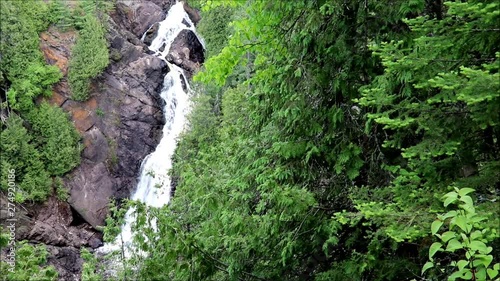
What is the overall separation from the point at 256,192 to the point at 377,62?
1.96 m

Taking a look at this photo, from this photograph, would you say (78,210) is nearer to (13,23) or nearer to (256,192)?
(13,23)

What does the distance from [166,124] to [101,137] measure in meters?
4.01

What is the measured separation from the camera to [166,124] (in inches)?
1062

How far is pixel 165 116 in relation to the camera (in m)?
27.2

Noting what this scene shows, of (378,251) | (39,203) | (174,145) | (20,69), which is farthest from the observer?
(174,145)

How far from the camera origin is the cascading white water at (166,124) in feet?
76.0

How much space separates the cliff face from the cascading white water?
52cm

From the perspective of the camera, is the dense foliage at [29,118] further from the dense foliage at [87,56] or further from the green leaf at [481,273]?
the green leaf at [481,273]

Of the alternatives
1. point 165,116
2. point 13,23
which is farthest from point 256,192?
point 13,23

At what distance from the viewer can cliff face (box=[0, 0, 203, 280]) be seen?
21.2m

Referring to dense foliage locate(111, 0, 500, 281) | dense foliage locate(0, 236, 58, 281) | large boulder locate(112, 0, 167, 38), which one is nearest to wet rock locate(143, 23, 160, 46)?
large boulder locate(112, 0, 167, 38)

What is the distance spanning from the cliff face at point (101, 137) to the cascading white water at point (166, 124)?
52cm

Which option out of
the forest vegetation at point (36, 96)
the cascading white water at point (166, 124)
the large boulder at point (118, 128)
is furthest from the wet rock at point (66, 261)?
the forest vegetation at point (36, 96)

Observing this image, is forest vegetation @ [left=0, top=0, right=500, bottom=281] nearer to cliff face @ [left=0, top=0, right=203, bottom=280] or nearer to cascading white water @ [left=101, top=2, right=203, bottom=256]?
cascading white water @ [left=101, top=2, right=203, bottom=256]
